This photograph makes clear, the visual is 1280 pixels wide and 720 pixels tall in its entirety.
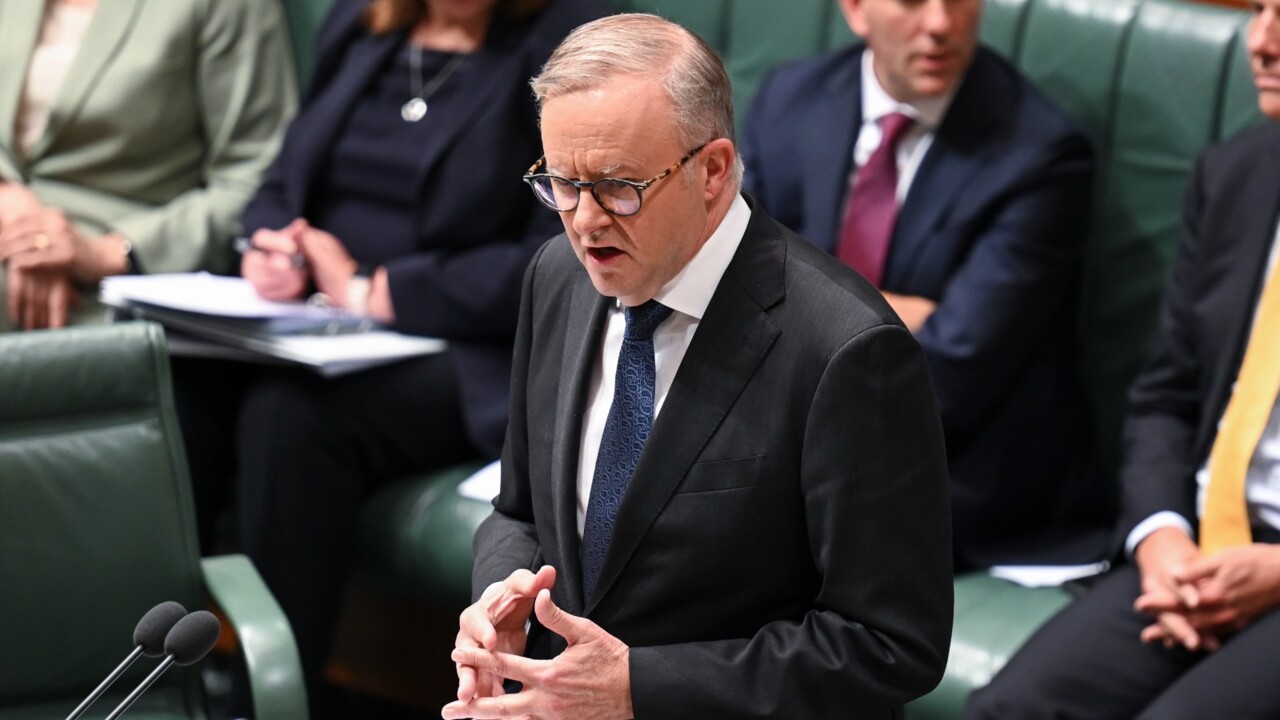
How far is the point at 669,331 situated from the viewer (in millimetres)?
1512

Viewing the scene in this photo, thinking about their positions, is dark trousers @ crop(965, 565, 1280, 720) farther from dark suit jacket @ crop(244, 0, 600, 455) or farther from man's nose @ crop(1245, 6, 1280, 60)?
dark suit jacket @ crop(244, 0, 600, 455)

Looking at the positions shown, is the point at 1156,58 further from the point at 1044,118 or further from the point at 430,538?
the point at 430,538

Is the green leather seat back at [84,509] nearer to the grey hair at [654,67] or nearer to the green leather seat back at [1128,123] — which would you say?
the grey hair at [654,67]

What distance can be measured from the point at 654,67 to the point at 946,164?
1247mm

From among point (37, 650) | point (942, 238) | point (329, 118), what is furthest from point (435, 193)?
point (37, 650)

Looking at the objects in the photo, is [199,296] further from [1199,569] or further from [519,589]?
[1199,569]

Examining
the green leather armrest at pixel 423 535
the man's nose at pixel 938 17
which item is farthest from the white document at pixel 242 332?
the man's nose at pixel 938 17

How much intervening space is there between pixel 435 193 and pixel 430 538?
61 centimetres

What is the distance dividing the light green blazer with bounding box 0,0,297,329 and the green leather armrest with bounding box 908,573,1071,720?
1.65 meters

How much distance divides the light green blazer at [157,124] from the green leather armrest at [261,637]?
3.78 feet

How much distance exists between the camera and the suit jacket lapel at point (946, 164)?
2494 millimetres

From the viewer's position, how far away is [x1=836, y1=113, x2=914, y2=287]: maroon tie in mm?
2549

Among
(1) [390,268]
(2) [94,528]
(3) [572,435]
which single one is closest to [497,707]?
(3) [572,435]

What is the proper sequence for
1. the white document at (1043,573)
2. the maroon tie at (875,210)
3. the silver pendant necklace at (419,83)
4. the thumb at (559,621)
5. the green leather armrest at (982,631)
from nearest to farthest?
the thumb at (559,621), the green leather armrest at (982,631), the white document at (1043,573), the maroon tie at (875,210), the silver pendant necklace at (419,83)
